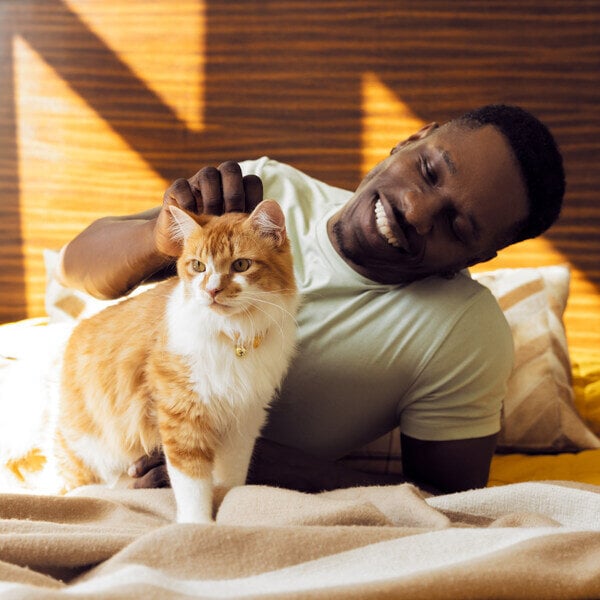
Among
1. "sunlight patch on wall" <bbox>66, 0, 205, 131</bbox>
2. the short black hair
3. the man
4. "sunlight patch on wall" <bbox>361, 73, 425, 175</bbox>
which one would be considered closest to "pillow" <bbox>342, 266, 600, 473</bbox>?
the man

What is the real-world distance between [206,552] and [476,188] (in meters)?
0.97

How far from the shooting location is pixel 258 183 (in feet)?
5.04

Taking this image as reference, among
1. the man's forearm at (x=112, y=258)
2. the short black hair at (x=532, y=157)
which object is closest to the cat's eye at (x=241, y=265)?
the man's forearm at (x=112, y=258)

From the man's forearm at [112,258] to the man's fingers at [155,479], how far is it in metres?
0.43

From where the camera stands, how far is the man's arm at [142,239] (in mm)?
1478

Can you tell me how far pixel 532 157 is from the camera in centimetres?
157

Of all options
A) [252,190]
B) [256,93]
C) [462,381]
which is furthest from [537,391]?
[256,93]

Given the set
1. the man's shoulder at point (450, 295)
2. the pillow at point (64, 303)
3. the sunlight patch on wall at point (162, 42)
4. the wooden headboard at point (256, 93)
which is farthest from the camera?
the sunlight patch on wall at point (162, 42)

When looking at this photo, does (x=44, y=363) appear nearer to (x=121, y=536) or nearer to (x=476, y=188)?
(x=121, y=536)

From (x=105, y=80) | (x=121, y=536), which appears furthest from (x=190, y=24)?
(x=121, y=536)

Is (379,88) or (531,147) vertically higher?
(379,88)

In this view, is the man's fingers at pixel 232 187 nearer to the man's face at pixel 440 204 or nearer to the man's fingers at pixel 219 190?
the man's fingers at pixel 219 190

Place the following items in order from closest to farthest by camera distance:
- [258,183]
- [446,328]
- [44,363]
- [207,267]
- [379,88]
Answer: [207,267], [258,183], [446,328], [44,363], [379,88]

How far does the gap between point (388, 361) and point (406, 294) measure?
173 millimetres
